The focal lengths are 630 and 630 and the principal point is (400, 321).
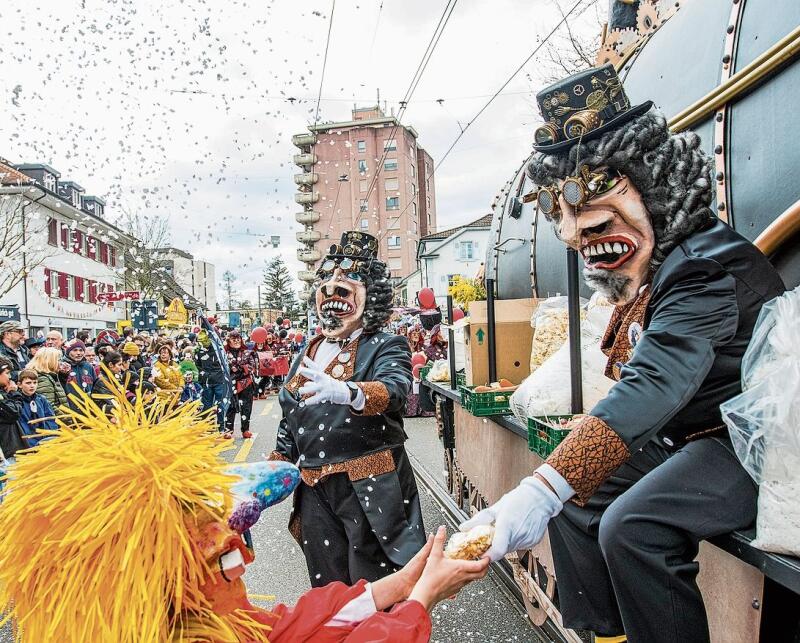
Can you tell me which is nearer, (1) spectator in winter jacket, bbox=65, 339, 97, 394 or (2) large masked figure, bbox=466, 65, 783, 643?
(2) large masked figure, bbox=466, 65, 783, 643

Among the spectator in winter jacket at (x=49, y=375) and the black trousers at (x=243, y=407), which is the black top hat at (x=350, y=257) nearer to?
→ the spectator in winter jacket at (x=49, y=375)

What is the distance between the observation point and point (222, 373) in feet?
34.5

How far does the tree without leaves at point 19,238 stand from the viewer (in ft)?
61.8

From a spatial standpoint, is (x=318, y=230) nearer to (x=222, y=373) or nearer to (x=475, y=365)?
(x=222, y=373)

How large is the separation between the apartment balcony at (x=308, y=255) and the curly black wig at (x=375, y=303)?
48.9m

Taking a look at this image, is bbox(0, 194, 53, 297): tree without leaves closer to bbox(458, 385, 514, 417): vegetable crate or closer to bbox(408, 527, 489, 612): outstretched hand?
bbox(458, 385, 514, 417): vegetable crate

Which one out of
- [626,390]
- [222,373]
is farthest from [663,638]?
[222,373]

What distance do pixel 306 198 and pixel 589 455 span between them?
52969 millimetres

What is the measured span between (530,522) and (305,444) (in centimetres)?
175

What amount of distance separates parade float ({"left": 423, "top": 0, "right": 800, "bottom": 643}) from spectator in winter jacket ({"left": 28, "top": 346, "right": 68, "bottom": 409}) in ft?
16.8

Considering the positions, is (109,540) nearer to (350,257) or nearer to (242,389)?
(350,257)

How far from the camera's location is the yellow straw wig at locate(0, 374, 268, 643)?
136 cm

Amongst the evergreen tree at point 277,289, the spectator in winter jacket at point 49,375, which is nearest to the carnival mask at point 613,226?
the spectator in winter jacket at point 49,375

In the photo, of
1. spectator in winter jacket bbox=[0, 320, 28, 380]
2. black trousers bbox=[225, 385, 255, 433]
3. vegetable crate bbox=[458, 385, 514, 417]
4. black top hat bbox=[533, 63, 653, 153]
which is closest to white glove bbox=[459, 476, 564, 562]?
black top hat bbox=[533, 63, 653, 153]
